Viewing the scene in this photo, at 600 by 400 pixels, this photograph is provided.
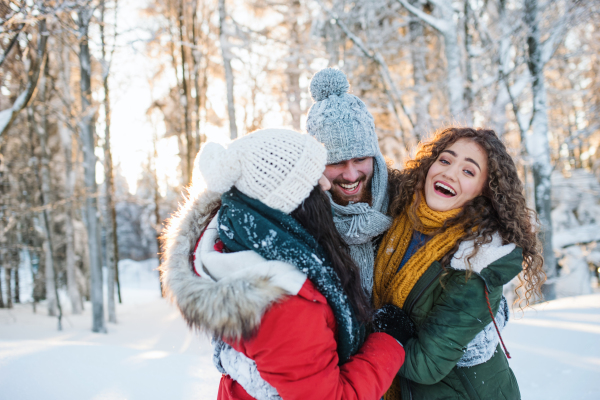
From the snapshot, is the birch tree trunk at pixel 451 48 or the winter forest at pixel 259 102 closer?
the winter forest at pixel 259 102

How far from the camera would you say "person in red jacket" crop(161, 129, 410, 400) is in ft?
3.30

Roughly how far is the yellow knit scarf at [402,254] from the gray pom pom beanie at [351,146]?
0.18 ft

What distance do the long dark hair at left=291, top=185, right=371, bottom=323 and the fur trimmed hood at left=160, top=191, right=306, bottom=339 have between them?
0.64ft

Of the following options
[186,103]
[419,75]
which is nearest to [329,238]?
[419,75]

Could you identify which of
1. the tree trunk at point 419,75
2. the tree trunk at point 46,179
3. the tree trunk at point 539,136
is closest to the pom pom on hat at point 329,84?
the tree trunk at point 419,75

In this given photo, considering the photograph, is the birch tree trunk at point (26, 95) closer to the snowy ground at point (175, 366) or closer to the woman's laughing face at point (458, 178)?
the snowy ground at point (175, 366)

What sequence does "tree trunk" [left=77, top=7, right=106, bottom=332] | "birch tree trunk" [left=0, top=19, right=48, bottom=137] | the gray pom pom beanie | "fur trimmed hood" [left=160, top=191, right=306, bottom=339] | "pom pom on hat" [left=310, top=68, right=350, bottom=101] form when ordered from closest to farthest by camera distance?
"fur trimmed hood" [left=160, top=191, right=306, bottom=339], the gray pom pom beanie, "pom pom on hat" [left=310, top=68, right=350, bottom=101], "birch tree trunk" [left=0, top=19, right=48, bottom=137], "tree trunk" [left=77, top=7, right=106, bottom=332]

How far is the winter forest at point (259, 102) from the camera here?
11.2 ft

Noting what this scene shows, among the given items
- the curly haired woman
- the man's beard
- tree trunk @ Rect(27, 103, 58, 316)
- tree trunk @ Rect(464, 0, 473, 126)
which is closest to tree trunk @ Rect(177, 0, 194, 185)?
tree trunk @ Rect(27, 103, 58, 316)

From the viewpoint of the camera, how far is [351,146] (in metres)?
2.00

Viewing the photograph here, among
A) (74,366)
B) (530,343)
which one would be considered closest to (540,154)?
(530,343)

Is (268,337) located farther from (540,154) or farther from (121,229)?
(121,229)

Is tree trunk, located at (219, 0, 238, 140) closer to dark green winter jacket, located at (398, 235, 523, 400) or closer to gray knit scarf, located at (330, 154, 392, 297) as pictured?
gray knit scarf, located at (330, 154, 392, 297)

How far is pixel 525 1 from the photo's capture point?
5379mm
